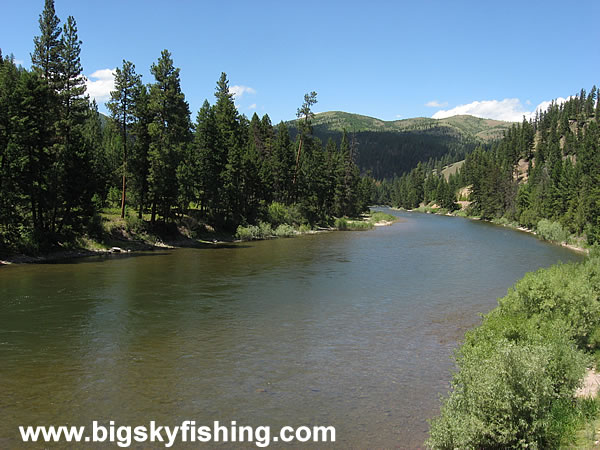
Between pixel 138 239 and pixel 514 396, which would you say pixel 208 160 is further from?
pixel 514 396

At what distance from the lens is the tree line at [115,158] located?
126 ft

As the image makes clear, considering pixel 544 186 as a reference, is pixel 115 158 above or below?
above

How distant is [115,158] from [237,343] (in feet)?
182

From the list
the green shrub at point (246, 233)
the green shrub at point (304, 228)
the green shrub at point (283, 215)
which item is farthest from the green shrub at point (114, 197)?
the green shrub at point (304, 228)

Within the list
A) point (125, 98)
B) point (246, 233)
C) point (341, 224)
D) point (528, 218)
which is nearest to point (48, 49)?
point (125, 98)

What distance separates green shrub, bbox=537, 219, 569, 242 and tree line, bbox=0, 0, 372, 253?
122 feet

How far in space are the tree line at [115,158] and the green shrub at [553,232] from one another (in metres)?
37.1

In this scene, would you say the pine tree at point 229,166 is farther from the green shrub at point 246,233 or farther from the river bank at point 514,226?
the river bank at point 514,226

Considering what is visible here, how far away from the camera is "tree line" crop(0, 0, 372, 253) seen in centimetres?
3850

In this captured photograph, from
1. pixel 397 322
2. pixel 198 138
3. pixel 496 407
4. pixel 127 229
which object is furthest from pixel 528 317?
pixel 198 138

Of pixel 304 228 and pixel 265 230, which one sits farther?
pixel 304 228

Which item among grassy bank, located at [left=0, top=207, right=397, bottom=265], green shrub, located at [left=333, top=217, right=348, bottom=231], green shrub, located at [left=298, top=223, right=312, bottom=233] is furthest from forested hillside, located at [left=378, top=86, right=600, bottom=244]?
grassy bank, located at [left=0, top=207, right=397, bottom=265]

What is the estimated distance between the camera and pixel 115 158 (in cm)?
6688

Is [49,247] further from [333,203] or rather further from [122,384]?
[333,203]
